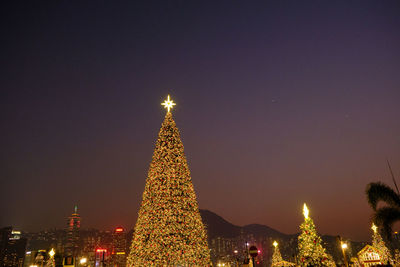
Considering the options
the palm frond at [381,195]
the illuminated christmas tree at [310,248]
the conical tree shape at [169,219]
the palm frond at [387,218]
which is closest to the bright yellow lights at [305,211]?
the illuminated christmas tree at [310,248]

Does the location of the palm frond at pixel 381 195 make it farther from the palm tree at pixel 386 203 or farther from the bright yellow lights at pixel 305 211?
the bright yellow lights at pixel 305 211

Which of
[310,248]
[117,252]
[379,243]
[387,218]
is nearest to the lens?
[387,218]

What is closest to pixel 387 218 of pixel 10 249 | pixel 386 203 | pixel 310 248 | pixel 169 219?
pixel 386 203

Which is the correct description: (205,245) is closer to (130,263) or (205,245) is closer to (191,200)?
(191,200)

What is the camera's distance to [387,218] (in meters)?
11.1

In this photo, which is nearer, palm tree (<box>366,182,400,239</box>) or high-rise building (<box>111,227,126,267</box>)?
palm tree (<box>366,182,400,239</box>)

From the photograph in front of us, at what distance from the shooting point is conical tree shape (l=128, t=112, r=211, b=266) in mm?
16359

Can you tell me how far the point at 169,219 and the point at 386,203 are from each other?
1089 cm

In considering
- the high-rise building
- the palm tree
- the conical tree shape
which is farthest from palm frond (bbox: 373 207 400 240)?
the high-rise building

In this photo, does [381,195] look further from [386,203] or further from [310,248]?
[310,248]

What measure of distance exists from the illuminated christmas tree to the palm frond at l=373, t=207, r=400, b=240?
6433 millimetres

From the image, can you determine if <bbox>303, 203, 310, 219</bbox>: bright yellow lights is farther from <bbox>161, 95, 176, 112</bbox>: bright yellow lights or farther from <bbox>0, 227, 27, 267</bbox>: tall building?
<bbox>0, 227, 27, 267</bbox>: tall building

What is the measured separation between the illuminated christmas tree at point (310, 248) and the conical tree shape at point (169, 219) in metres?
5.82

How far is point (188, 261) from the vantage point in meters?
16.4
